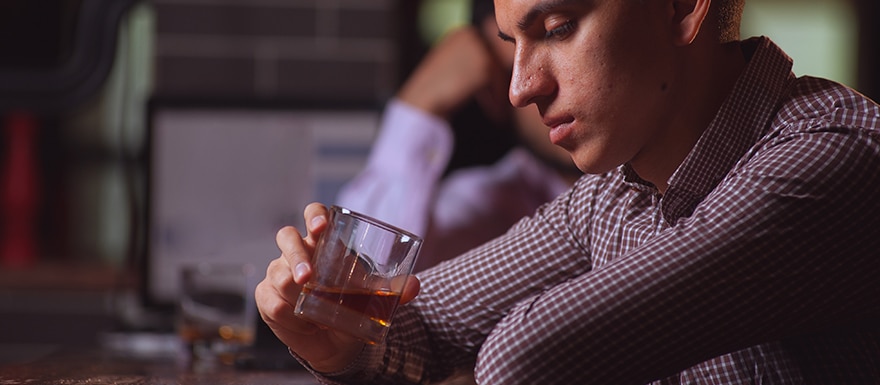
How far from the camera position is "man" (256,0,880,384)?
711 mm

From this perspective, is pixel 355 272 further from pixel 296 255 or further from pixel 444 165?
pixel 444 165

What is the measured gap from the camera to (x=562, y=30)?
840 mm

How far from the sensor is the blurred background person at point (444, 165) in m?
1.91

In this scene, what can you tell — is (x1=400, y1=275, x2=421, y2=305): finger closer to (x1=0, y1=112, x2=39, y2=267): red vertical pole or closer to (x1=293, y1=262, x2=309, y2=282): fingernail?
(x1=293, y1=262, x2=309, y2=282): fingernail

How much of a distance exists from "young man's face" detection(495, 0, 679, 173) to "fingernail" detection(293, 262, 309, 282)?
23 centimetres

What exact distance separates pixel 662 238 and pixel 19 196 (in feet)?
10.5

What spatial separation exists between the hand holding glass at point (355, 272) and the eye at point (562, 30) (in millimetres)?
206

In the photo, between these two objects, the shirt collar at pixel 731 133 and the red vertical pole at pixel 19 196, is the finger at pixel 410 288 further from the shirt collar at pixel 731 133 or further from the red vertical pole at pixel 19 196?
the red vertical pole at pixel 19 196

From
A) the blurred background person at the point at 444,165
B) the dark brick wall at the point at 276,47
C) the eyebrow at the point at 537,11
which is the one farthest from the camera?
the dark brick wall at the point at 276,47

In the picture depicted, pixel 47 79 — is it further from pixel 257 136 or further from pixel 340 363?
pixel 340 363

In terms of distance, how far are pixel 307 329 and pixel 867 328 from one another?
19.4 inches

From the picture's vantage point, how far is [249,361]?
1.26 metres

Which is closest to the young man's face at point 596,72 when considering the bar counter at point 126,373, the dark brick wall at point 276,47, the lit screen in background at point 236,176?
the bar counter at point 126,373

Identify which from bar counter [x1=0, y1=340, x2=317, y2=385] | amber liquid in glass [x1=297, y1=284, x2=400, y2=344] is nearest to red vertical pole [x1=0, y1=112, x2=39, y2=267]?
bar counter [x1=0, y1=340, x2=317, y2=385]
